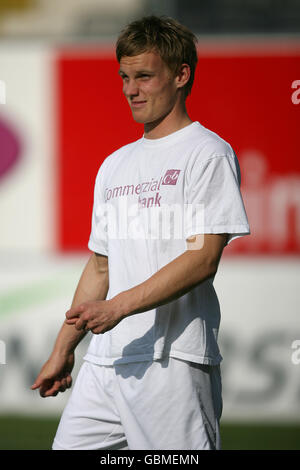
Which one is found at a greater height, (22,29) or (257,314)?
(22,29)

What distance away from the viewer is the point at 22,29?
868 centimetres

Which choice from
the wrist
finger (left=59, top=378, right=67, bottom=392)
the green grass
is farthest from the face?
the green grass

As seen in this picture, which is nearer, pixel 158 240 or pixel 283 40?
pixel 158 240

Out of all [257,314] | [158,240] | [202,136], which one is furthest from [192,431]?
[257,314]

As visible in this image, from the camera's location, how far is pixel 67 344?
2.96 metres

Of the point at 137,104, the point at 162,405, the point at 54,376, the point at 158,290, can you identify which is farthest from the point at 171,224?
the point at 54,376

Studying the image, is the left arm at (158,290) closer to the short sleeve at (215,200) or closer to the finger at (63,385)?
the short sleeve at (215,200)

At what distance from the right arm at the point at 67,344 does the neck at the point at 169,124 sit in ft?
1.65

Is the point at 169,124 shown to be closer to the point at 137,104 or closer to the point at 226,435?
the point at 137,104

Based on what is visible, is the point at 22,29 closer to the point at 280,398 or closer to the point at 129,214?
the point at 280,398

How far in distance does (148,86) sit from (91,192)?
151 inches

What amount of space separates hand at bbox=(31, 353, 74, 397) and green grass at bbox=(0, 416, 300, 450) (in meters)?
2.48

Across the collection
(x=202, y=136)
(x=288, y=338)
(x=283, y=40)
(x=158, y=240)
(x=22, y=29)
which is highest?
(x=22, y=29)

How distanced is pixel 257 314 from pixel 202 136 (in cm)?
368
